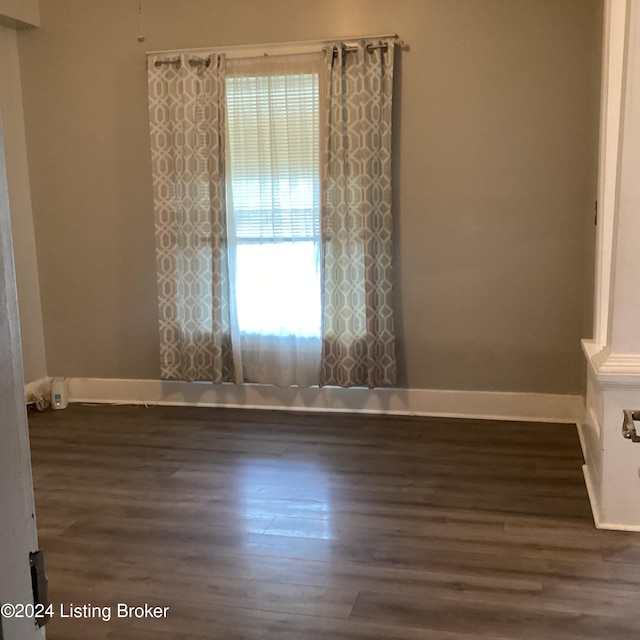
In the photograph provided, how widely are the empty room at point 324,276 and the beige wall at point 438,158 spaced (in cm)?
1

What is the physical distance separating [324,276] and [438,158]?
0.94 m

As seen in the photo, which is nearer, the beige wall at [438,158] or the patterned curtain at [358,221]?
the beige wall at [438,158]

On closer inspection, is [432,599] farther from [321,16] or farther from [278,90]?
[321,16]

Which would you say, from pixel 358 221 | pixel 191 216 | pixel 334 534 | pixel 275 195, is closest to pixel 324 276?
pixel 358 221

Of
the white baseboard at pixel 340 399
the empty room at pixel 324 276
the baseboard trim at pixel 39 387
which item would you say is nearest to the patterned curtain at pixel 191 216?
the empty room at pixel 324 276

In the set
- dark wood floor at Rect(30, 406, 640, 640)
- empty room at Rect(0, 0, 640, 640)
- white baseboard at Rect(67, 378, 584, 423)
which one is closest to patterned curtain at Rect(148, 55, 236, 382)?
empty room at Rect(0, 0, 640, 640)

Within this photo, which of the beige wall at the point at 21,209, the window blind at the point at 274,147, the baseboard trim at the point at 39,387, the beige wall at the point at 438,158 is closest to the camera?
the beige wall at the point at 438,158

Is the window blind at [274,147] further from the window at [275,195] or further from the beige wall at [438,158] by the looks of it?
the beige wall at [438,158]

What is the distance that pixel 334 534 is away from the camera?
2604mm

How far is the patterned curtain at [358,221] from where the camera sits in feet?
12.7

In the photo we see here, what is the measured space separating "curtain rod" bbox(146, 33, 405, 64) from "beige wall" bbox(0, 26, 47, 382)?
37.3 inches

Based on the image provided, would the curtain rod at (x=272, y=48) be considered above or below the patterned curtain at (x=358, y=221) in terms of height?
above

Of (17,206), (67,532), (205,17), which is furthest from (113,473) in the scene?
(205,17)

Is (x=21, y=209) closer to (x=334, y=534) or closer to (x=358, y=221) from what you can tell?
(x=358, y=221)
